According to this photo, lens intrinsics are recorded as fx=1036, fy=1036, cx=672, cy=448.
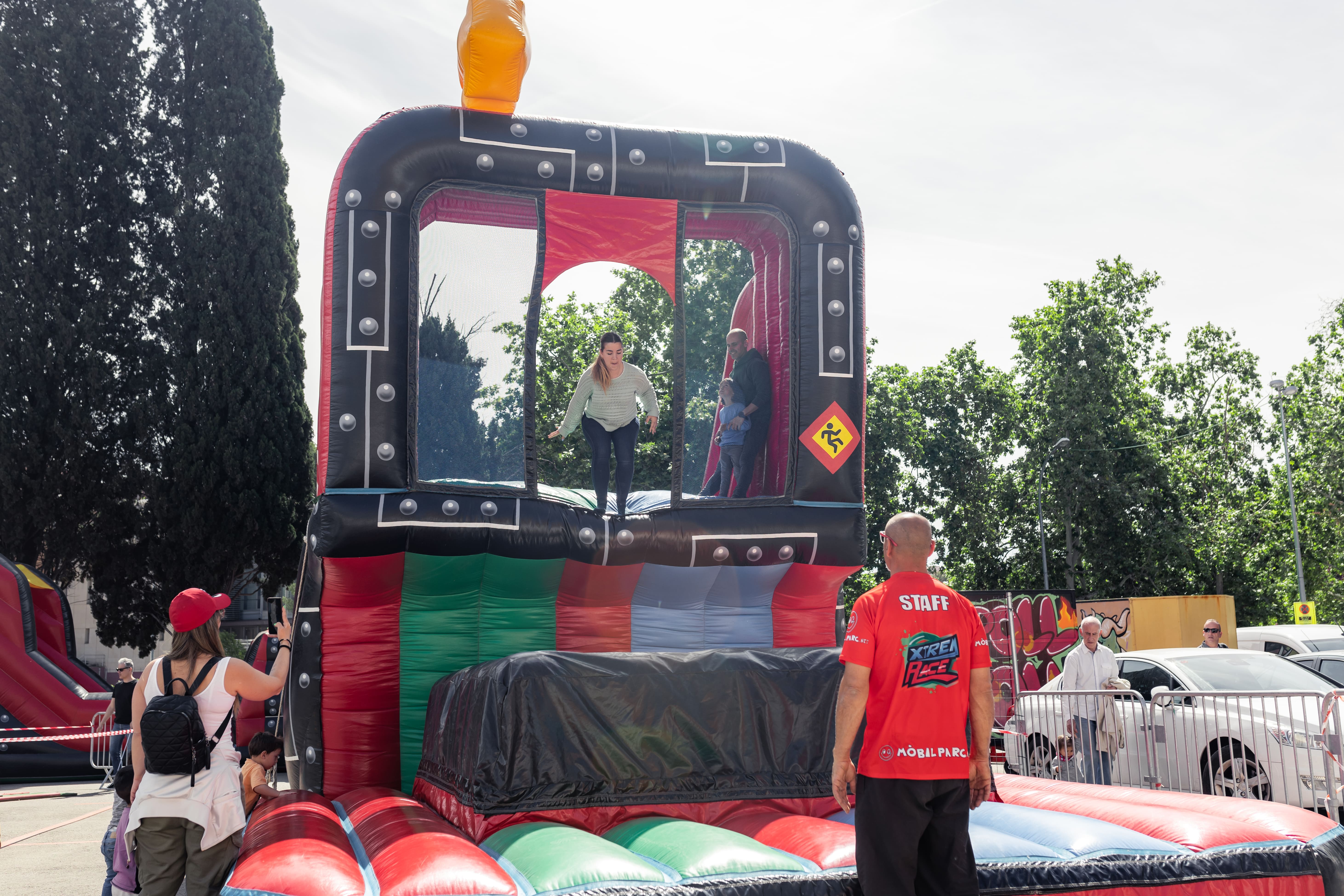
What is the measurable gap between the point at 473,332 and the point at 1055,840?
5009 mm

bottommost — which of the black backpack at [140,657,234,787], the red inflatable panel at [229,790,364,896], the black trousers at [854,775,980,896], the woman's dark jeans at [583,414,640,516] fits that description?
the red inflatable panel at [229,790,364,896]

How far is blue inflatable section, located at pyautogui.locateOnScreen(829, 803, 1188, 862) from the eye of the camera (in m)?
4.34

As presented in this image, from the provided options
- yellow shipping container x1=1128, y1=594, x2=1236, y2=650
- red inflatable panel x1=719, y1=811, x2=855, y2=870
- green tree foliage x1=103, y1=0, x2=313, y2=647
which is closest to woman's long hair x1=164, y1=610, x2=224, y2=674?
red inflatable panel x1=719, y1=811, x2=855, y2=870

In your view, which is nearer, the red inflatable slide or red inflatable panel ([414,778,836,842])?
red inflatable panel ([414,778,836,842])

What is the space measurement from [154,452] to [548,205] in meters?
16.3

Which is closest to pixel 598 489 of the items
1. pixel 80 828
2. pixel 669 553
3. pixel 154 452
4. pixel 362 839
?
pixel 669 553

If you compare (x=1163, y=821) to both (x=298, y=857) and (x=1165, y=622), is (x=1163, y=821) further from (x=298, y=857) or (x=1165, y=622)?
(x=1165, y=622)

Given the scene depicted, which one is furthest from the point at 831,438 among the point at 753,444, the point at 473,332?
the point at 473,332

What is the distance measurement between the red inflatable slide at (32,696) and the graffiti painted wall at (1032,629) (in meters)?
14.3

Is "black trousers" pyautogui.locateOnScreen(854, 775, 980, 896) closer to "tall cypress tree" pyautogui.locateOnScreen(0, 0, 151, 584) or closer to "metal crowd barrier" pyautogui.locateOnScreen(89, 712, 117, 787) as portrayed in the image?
"metal crowd barrier" pyautogui.locateOnScreen(89, 712, 117, 787)

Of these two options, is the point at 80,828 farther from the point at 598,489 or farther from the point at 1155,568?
the point at 1155,568

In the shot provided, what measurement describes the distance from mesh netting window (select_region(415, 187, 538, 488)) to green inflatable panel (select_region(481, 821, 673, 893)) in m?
2.97

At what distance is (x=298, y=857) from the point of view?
438cm

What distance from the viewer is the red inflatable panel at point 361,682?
711 centimetres
